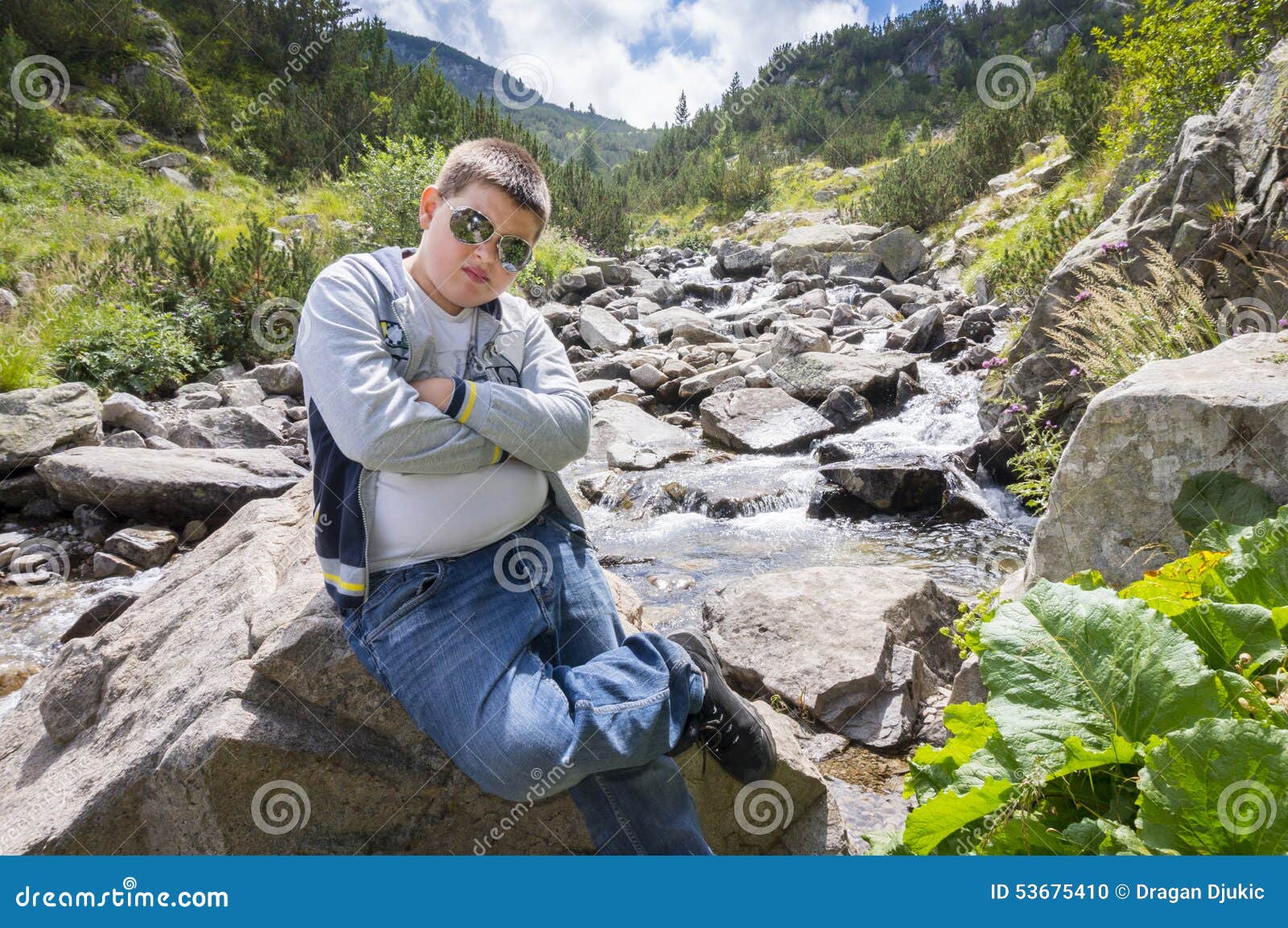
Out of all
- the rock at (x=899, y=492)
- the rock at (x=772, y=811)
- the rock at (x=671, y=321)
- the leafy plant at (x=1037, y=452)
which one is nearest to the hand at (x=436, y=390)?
the rock at (x=772, y=811)

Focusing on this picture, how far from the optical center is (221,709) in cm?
212

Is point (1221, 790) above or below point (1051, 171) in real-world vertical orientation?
below

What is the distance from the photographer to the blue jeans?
1.80 meters

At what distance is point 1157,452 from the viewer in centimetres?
Result: 279

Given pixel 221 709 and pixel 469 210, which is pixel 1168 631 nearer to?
pixel 469 210

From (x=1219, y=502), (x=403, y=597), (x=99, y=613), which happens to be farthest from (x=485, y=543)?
(x=99, y=613)

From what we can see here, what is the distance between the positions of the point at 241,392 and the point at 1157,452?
32.0 ft

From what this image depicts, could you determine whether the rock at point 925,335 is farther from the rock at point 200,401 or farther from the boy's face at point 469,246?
the boy's face at point 469,246

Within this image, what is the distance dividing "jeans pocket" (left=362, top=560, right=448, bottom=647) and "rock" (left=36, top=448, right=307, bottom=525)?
529cm

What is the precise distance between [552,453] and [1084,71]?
2223cm

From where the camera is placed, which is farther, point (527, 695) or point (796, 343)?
point (796, 343)

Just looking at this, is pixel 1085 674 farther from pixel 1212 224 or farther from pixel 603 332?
pixel 603 332
